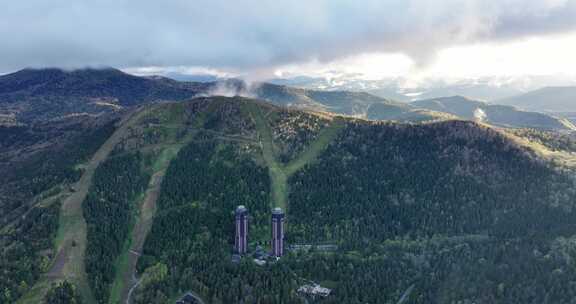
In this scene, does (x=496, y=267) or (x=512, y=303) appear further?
(x=496, y=267)

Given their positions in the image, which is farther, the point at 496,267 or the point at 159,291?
the point at 496,267

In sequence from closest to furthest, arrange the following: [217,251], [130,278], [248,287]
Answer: [248,287]
[130,278]
[217,251]

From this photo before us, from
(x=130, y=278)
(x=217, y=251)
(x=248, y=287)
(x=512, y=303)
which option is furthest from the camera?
(x=217, y=251)

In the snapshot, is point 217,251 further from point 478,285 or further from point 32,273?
point 478,285

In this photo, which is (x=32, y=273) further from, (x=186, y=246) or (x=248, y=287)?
(x=248, y=287)

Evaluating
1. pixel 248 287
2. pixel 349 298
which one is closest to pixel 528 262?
pixel 349 298

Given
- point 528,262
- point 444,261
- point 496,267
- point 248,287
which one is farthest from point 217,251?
point 528,262

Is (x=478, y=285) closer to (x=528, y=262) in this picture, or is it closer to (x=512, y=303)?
(x=512, y=303)

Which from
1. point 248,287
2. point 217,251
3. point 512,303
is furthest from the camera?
point 217,251
